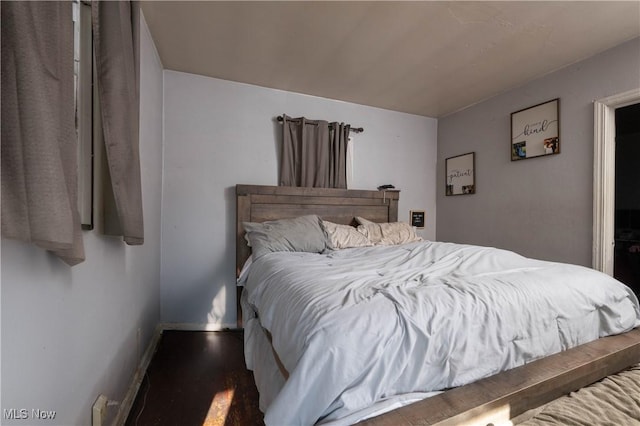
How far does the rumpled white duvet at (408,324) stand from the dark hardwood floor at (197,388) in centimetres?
28

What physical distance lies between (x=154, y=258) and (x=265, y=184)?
3.83 ft

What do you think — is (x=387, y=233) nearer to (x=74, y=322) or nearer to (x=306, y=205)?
(x=306, y=205)

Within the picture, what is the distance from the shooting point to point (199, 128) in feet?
8.07

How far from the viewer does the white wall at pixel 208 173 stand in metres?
2.39

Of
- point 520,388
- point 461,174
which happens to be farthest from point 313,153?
point 520,388

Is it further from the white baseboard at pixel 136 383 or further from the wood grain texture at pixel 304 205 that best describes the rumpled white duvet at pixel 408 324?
the wood grain texture at pixel 304 205

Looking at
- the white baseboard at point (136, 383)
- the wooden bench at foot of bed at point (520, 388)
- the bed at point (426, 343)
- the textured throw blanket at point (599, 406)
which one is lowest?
the white baseboard at point (136, 383)

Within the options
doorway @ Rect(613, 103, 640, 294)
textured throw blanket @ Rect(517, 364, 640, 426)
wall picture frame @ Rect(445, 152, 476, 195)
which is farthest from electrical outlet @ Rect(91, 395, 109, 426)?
wall picture frame @ Rect(445, 152, 476, 195)

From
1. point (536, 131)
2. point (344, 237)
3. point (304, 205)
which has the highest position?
point (536, 131)

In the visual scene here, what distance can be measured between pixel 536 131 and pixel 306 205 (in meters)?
2.28

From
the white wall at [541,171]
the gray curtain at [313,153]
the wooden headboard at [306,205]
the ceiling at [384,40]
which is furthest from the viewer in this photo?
the gray curtain at [313,153]

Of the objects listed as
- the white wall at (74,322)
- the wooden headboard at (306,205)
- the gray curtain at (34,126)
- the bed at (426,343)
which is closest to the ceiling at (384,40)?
A: the white wall at (74,322)

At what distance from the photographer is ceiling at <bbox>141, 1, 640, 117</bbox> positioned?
163 centimetres

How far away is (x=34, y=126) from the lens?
1.84 feet
